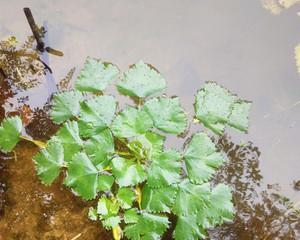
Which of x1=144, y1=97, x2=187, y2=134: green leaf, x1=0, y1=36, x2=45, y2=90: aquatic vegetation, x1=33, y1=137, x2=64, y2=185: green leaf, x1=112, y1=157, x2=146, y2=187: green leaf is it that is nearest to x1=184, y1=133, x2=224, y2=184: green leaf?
x1=144, y1=97, x2=187, y2=134: green leaf

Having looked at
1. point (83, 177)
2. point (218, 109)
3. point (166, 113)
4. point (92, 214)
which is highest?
point (218, 109)

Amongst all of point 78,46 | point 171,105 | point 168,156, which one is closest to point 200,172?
point 168,156

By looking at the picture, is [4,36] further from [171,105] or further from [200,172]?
[200,172]

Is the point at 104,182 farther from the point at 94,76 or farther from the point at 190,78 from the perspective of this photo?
the point at 190,78

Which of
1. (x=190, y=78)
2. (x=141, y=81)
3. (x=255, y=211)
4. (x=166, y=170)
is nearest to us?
(x=166, y=170)

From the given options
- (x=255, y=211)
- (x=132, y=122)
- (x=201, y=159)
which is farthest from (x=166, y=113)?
(x=255, y=211)

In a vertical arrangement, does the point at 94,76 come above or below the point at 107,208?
above

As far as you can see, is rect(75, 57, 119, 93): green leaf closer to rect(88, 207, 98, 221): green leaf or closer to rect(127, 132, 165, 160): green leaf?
rect(127, 132, 165, 160): green leaf
